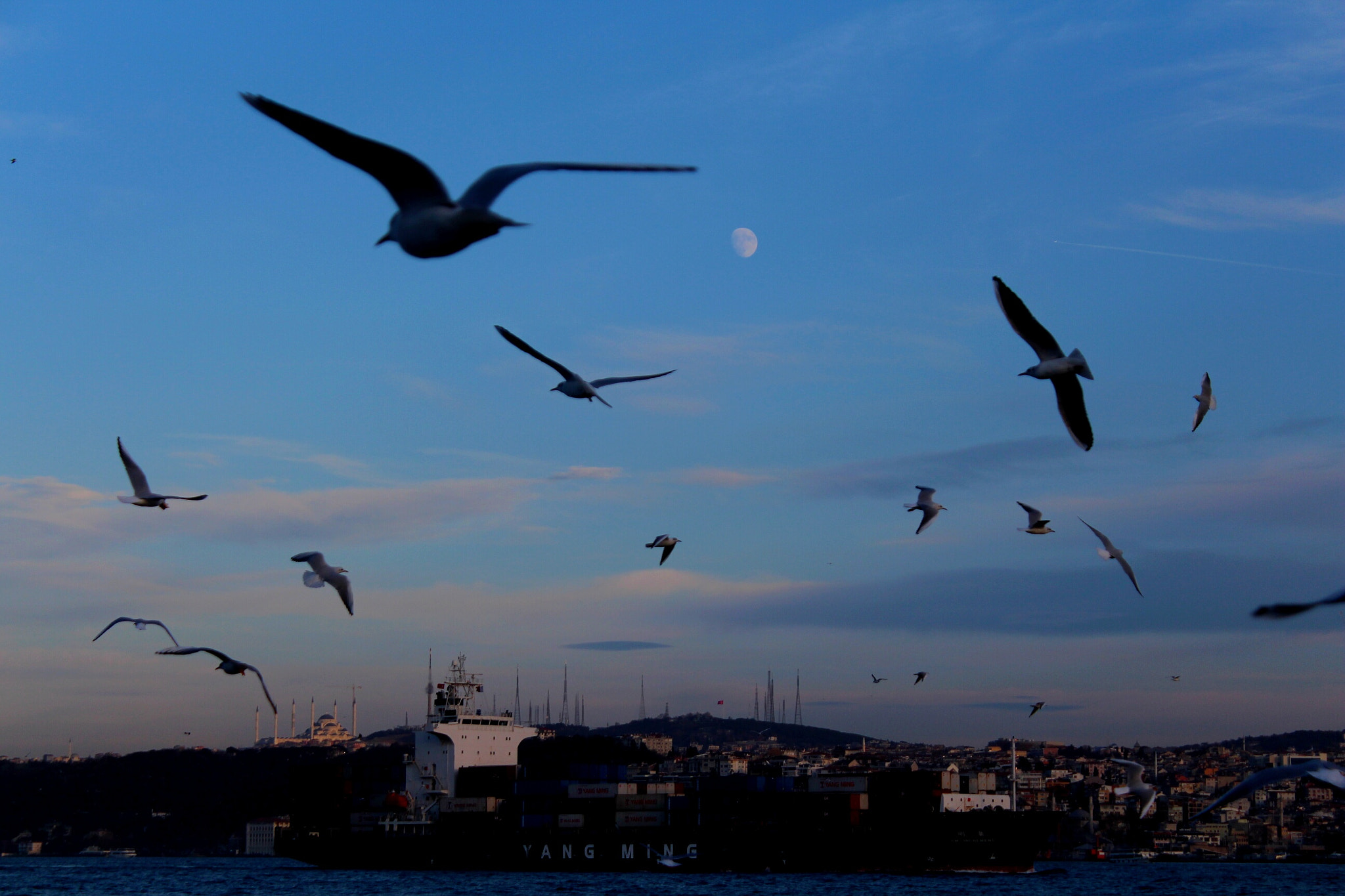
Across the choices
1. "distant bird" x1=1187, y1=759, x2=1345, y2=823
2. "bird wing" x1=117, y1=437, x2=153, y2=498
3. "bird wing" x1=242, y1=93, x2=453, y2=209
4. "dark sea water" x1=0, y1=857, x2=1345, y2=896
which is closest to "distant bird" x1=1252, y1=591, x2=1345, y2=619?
"distant bird" x1=1187, y1=759, x2=1345, y2=823

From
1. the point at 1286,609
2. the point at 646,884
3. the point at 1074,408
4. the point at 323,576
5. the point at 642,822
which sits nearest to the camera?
the point at 1286,609

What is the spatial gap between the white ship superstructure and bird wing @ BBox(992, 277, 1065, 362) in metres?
62.4

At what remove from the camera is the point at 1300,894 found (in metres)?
66.3

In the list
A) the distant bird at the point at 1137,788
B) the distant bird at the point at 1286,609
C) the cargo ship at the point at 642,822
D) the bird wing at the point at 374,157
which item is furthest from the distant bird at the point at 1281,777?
the cargo ship at the point at 642,822

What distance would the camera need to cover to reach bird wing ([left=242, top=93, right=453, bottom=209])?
6.52 metres

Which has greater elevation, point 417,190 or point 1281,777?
point 417,190

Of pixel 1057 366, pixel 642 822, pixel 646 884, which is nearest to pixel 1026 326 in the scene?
pixel 1057 366

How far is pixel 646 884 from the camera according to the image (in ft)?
188

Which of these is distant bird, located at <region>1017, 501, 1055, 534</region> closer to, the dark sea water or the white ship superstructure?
the dark sea water

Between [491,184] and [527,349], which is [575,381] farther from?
[491,184]

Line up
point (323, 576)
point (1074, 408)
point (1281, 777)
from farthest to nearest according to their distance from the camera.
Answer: point (323, 576) → point (1074, 408) → point (1281, 777)

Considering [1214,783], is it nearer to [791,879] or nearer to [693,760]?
[693,760]

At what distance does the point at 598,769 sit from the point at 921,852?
16.2m

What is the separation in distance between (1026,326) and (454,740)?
63622mm
